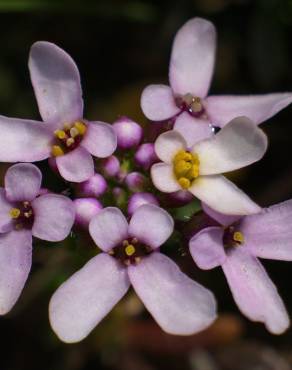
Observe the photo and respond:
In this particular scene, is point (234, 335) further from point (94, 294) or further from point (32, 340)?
point (94, 294)

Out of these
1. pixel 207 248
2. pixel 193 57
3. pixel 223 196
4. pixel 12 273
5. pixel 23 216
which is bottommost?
pixel 12 273

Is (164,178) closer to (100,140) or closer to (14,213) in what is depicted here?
(100,140)

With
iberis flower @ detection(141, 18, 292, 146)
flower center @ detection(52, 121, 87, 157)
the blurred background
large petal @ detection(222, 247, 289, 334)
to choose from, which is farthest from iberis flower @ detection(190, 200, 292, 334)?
the blurred background

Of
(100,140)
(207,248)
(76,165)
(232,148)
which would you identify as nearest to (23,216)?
(76,165)

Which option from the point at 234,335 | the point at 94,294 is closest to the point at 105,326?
the point at 234,335

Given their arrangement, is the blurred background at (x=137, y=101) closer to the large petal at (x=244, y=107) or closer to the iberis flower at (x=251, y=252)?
the large petal at (x=244, y=107)

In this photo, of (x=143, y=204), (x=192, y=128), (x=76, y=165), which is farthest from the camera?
(x=192, y=128)

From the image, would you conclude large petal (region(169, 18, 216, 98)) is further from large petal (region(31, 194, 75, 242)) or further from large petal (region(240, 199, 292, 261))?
large petal (region(31, 194, 75, 242))
